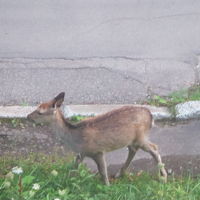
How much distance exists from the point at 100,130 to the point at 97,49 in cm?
337

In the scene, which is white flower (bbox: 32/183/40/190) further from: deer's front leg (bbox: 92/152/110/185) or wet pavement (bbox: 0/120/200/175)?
wet pavement (bbox: 0/120/200/175)

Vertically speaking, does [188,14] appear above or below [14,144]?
above

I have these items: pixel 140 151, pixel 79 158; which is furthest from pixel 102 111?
pixel 79 158

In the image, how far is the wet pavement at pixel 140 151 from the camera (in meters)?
7.25

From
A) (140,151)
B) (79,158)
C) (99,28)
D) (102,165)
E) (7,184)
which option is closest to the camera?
(7,184)

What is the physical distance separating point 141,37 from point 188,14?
3.67ft

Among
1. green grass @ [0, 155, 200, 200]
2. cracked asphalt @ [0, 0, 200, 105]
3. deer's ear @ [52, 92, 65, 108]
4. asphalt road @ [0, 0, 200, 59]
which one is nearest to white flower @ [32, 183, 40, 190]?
green grass @ [0, 155, 200, 200]

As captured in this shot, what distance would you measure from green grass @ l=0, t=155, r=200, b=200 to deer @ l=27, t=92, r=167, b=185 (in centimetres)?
17

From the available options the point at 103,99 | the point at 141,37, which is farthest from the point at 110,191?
the point at 141,37

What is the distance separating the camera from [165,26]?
33.9ft

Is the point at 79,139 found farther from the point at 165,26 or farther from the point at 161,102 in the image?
the point at 165,26

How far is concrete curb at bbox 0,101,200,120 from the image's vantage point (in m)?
8.01

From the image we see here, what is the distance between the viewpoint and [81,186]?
6496mm

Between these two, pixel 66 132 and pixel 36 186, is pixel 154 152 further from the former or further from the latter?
pixel 36 186
